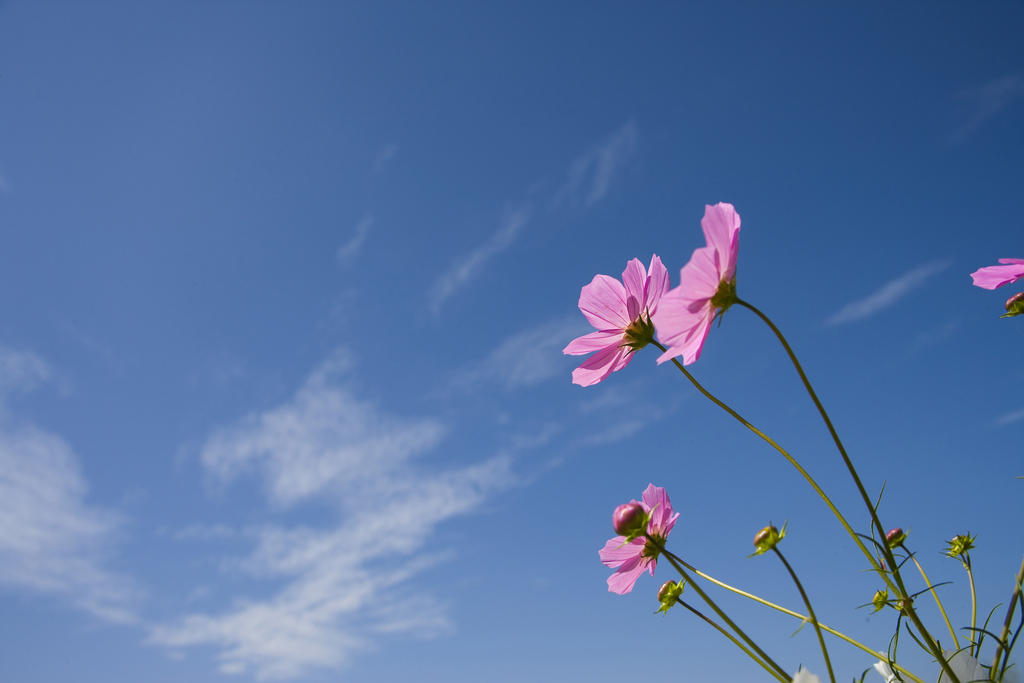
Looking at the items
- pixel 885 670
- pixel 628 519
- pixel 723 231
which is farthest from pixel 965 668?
pixel 723 231

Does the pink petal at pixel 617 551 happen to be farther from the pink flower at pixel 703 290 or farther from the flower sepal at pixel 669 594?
the pink flower at pixel 703 290

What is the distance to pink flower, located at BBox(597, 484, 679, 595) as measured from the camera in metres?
0.63

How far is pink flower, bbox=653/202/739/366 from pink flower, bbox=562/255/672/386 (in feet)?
0.62

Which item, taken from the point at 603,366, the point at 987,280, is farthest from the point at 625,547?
the point at 987,280

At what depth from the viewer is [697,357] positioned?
47cm

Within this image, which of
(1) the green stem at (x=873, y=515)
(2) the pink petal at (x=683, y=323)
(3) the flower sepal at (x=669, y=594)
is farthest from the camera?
(3) the flower sepal at (x=669, y=594)

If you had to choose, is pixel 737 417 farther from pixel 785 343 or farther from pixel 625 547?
pixel 625 547

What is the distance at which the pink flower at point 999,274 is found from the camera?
1.77 feet

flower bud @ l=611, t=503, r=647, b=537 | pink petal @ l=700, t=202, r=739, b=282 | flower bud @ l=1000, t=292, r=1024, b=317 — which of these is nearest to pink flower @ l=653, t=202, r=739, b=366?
pink petal @ l=700, t=202, r=739, b=282

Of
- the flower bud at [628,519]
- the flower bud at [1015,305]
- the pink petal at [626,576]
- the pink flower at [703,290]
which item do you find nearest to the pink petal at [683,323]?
the pink flower at [703,290]

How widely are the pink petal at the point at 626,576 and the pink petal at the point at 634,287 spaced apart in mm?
274

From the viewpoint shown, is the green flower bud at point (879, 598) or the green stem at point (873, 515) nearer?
the green stem at point (873, 515)

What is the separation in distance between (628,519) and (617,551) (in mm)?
164

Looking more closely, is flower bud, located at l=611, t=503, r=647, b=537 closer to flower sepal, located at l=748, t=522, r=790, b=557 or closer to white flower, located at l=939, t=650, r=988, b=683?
flower sepal, located at l=748, t=522, r=790, b=557
